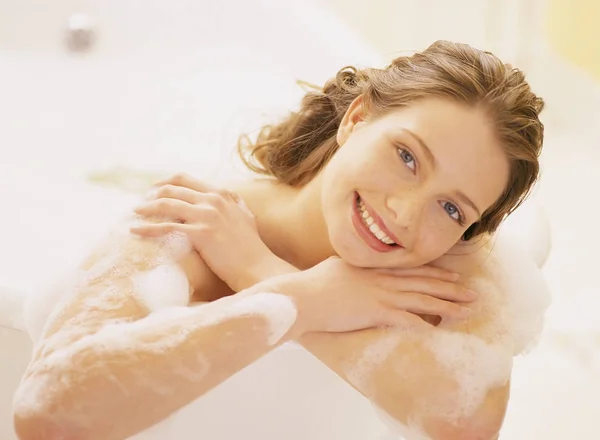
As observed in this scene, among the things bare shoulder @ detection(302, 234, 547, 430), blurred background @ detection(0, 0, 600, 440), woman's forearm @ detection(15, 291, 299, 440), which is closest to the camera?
woman's forearm @ detection(15, 291, 299, 440)

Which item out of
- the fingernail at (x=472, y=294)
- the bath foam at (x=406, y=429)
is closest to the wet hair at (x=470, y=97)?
A: the fingernail at (x=472, y=294)

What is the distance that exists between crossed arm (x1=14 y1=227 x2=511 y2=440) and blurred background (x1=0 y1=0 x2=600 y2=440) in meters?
0.29

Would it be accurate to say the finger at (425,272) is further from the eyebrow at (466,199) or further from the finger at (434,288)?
the eyebrow at (466,199)

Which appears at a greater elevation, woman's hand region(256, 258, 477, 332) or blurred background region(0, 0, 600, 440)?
woman's hand region(256, 258, 477, 332)

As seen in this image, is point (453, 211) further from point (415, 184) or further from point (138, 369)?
point (138, 369)

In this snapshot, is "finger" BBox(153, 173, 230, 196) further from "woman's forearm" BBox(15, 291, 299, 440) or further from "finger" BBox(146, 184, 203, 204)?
"woman's forearm" BBox(15, 291, 299, 440)

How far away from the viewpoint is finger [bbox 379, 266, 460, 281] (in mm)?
1115

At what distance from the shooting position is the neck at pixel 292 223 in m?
1.24

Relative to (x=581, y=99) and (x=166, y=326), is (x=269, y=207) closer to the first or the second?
(x=166, y=326)

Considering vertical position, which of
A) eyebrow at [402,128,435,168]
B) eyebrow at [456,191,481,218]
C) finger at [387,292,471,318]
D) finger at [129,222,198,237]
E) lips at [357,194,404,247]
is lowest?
finger at [129,222,198,237]

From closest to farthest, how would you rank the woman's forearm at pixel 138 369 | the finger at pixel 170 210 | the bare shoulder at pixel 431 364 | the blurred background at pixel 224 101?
the woman's forearm at pixel 138 369, the bare shoulder at pixel 431 364, the finger at pixel 170 210, the blurred background at pixel 224 101

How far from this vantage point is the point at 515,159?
1067 mm

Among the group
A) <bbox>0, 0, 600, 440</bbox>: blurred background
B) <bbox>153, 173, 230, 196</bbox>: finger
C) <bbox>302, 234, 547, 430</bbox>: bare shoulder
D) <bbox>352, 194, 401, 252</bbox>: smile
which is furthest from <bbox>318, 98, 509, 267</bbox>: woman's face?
<bbox>0, 0, 600, 440</bbox>: blurred background

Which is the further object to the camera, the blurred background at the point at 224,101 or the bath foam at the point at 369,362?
the blurred background at the point at 224,101
